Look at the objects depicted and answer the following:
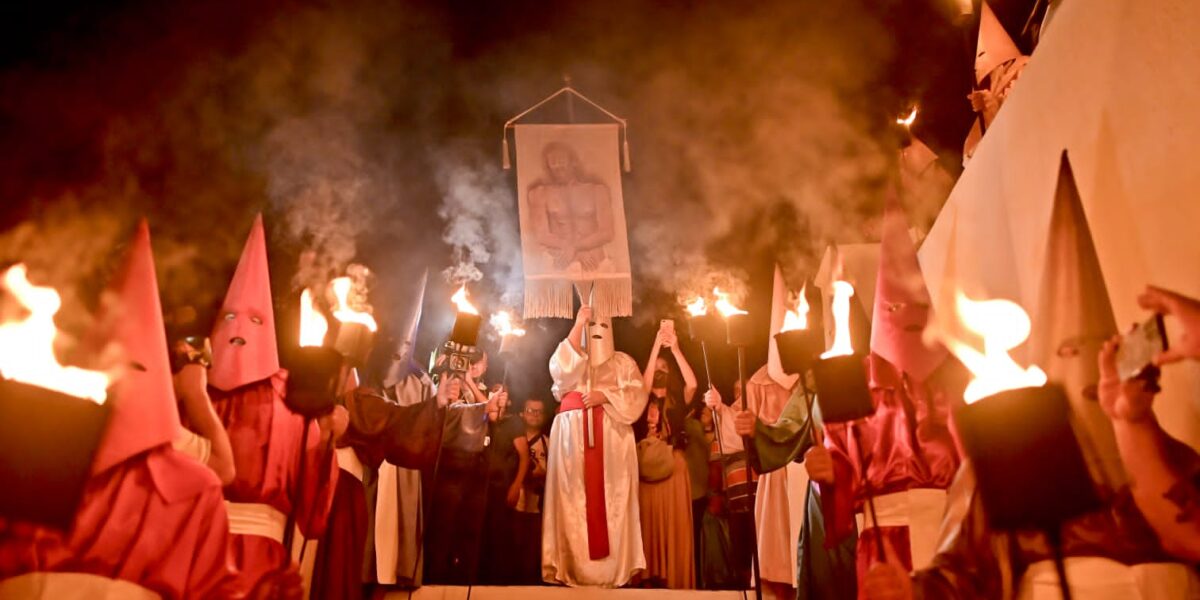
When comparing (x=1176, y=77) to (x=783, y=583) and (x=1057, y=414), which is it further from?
(x=783, y=583)

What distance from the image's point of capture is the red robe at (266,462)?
13.0 ft

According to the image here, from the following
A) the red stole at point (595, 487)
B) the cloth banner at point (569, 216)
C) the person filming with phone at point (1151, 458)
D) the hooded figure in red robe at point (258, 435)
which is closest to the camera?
the person filming with phone at point (1151, 458)

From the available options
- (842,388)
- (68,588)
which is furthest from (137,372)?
(842,388)

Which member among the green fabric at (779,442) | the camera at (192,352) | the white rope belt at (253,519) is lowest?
the white rope belt at (253,519)

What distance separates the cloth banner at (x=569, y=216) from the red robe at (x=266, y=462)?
12.8 feet

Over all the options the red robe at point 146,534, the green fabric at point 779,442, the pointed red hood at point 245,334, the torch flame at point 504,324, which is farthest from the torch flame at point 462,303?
the red robe at point 146,534

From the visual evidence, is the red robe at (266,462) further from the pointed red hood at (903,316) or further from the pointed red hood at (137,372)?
the pointed red hood at (903,316)

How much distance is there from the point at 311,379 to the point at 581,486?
3348mm

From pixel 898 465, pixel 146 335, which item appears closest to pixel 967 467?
pixel 898 465

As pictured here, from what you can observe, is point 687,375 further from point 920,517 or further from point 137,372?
point 137,372

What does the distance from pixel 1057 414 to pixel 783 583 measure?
157 inches

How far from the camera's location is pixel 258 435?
406 cm

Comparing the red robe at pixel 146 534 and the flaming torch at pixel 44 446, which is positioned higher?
the flaming torch at pixel 44 446

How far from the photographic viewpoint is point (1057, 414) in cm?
223
